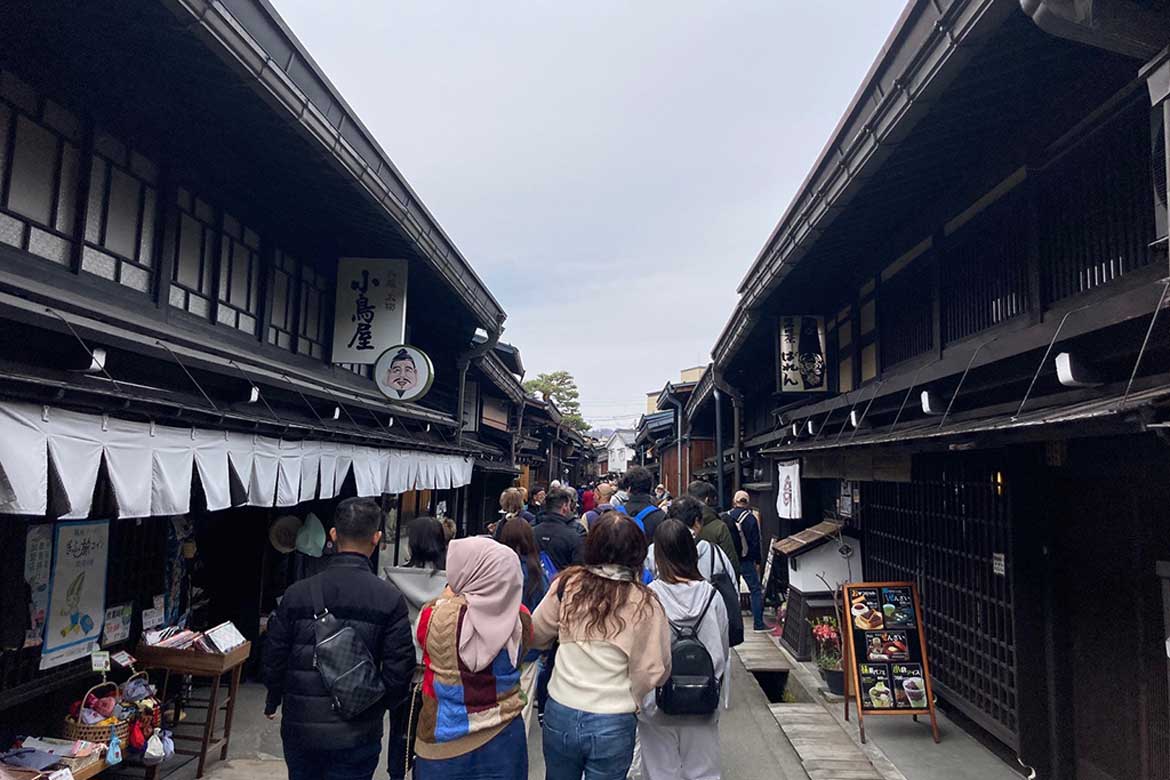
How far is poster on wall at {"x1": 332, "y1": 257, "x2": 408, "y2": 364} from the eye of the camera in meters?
10.5

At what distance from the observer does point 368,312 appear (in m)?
10.6

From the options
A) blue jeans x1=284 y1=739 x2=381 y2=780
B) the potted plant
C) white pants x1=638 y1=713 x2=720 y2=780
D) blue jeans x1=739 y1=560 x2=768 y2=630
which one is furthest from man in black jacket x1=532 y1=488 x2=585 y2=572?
blue jeans x1=739 y1=560 x2=768 y2=630

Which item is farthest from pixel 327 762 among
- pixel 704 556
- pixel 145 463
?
pixel 704 556

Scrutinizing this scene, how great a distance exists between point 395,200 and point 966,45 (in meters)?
6.35

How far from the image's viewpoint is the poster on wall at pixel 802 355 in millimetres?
11109

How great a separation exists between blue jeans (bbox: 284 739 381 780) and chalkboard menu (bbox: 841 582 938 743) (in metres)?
4.95

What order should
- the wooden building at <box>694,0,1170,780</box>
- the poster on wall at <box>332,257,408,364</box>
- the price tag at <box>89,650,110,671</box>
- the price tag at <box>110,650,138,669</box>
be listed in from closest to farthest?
the wooden building at <box>694,0,1170,780</box>, the price tag at <box>89,650,110,671</box>, the price tag at <box>110,650,138,669</box>, the poster on wall at <box>332,257,408,364</box>

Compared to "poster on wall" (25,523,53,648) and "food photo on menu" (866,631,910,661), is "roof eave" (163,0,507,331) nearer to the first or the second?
"poster on wall" (25,523,53,648)

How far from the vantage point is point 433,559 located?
5664 millimetres

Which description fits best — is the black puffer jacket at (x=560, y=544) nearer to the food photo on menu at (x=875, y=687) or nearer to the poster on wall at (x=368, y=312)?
the food photo on menu at (x=875, y=687)

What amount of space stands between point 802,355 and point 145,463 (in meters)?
9.13

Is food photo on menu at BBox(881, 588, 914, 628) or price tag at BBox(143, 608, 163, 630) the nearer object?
price tag at BBox(143, 608, 163, 630)

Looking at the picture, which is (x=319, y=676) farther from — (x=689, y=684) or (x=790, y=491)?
(x=790, y=491)

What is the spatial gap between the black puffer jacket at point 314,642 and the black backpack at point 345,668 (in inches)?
1.8
